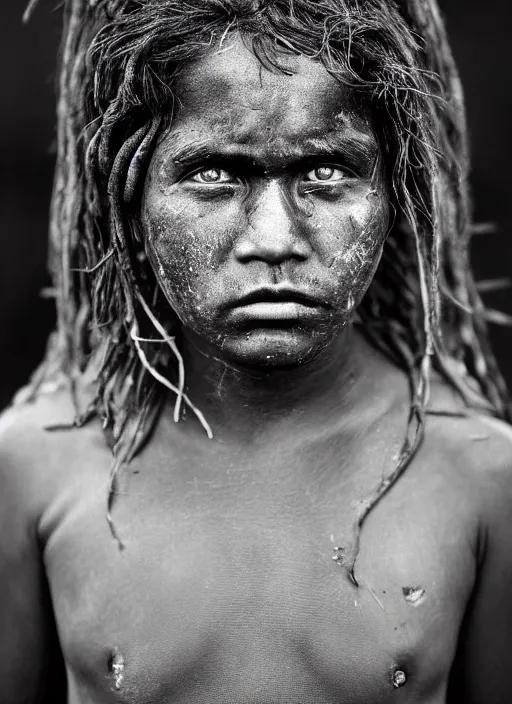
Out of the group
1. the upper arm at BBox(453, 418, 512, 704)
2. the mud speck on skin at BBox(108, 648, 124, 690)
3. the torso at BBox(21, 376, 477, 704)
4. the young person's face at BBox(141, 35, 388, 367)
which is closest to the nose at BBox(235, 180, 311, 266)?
the young person's face at BBox(141, 35, 388, 367)

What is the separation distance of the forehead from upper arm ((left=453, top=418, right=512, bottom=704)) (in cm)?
51

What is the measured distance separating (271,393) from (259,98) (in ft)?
1.31

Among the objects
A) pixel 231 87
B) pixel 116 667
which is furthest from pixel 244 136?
pixel 116 667

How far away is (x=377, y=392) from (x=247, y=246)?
1.14ft

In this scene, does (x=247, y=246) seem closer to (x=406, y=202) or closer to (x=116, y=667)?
(x=406, y=202)

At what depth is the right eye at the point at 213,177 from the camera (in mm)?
1480

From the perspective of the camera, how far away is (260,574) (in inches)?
61.4

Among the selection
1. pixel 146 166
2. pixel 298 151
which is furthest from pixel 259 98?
pixel 146 166

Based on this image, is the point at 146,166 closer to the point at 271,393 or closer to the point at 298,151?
the point at 298,151

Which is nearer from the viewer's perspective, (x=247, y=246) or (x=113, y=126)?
(x=247, y=246)

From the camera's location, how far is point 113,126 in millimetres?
1557

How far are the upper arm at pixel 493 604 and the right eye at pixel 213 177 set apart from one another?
509 mm

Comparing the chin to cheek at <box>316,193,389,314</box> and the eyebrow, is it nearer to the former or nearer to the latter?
cheek at <box>316,193,389,314</box>

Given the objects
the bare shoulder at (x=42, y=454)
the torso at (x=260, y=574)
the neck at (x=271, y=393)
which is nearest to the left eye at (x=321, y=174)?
the neck at (x=271, y=393)
